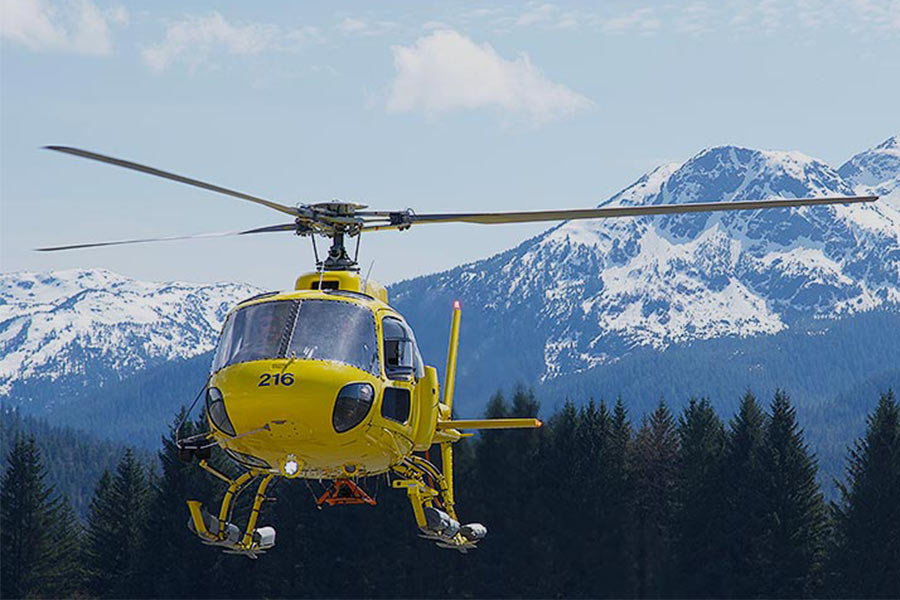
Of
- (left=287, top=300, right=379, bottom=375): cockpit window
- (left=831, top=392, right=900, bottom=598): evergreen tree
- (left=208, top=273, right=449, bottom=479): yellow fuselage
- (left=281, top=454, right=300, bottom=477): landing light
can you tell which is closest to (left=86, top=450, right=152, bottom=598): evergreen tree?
(left=831, top=392, right=900, bottom=598): evergreen tree

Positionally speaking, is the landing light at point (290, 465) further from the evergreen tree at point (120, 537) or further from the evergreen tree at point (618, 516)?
the evergreen tree at point (120, 537)

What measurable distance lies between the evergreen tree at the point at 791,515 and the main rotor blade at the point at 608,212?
48126 mm

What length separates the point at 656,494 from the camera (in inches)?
2867

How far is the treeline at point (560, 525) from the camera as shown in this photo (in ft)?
214

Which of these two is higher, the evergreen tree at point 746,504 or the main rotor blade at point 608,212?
the evergreen tree at point 746,504

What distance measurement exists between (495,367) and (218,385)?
105 feet

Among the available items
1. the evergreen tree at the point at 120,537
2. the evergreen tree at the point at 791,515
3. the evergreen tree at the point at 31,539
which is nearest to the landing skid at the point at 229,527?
the evergreen tree at the point at 791,515

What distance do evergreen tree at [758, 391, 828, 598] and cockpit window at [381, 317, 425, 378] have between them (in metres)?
47.6

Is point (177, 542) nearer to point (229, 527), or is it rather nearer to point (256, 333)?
point (229, 527)

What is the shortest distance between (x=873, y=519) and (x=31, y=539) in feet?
152

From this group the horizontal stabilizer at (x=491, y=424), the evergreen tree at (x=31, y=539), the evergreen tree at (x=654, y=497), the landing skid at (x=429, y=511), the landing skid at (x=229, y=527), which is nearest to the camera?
the landing skid at (x=229, y=527)

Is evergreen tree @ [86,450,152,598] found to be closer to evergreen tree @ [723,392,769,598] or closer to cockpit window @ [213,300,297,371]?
evergreen tree @ [723,392,769,598]

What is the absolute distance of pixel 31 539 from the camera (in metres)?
85.2

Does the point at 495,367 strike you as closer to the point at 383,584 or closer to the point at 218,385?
the point at 383,584
